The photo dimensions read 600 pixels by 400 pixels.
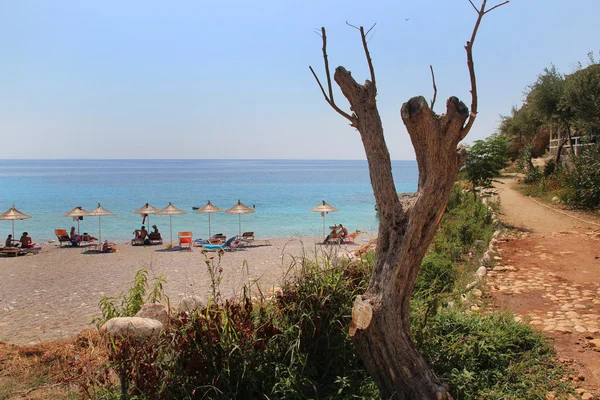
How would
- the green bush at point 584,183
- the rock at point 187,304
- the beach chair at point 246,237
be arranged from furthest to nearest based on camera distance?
the beach chair at point 246,237
the green bush at point 584,183
the rock at point 187,304

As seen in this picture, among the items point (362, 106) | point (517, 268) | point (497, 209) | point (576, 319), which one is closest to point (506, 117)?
point (497, 209)

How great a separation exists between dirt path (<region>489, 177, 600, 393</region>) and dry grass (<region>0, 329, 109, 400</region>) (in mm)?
4542

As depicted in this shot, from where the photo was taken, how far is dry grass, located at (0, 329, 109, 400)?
4262mm

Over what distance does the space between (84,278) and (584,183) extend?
55.4ft

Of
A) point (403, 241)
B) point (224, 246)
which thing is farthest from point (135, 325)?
point (224, 246)

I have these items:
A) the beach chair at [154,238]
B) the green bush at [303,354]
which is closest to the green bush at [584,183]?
the green bush at [303,354]

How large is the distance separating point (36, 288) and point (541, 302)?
42.0ft

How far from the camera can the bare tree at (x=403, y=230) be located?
3.38m

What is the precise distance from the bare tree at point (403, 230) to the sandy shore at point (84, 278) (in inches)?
85.1

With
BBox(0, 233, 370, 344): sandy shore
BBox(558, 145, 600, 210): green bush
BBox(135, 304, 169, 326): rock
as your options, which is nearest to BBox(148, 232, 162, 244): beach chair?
BBox(0, 233, 370, 344): sandy shore

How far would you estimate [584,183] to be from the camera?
15477mm

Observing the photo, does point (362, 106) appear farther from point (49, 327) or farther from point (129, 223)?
point (129, 223)

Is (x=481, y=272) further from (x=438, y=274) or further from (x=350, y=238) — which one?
(x=350, y=238)

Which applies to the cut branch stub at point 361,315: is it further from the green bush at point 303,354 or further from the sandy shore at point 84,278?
the sandy shore at point 84,278
